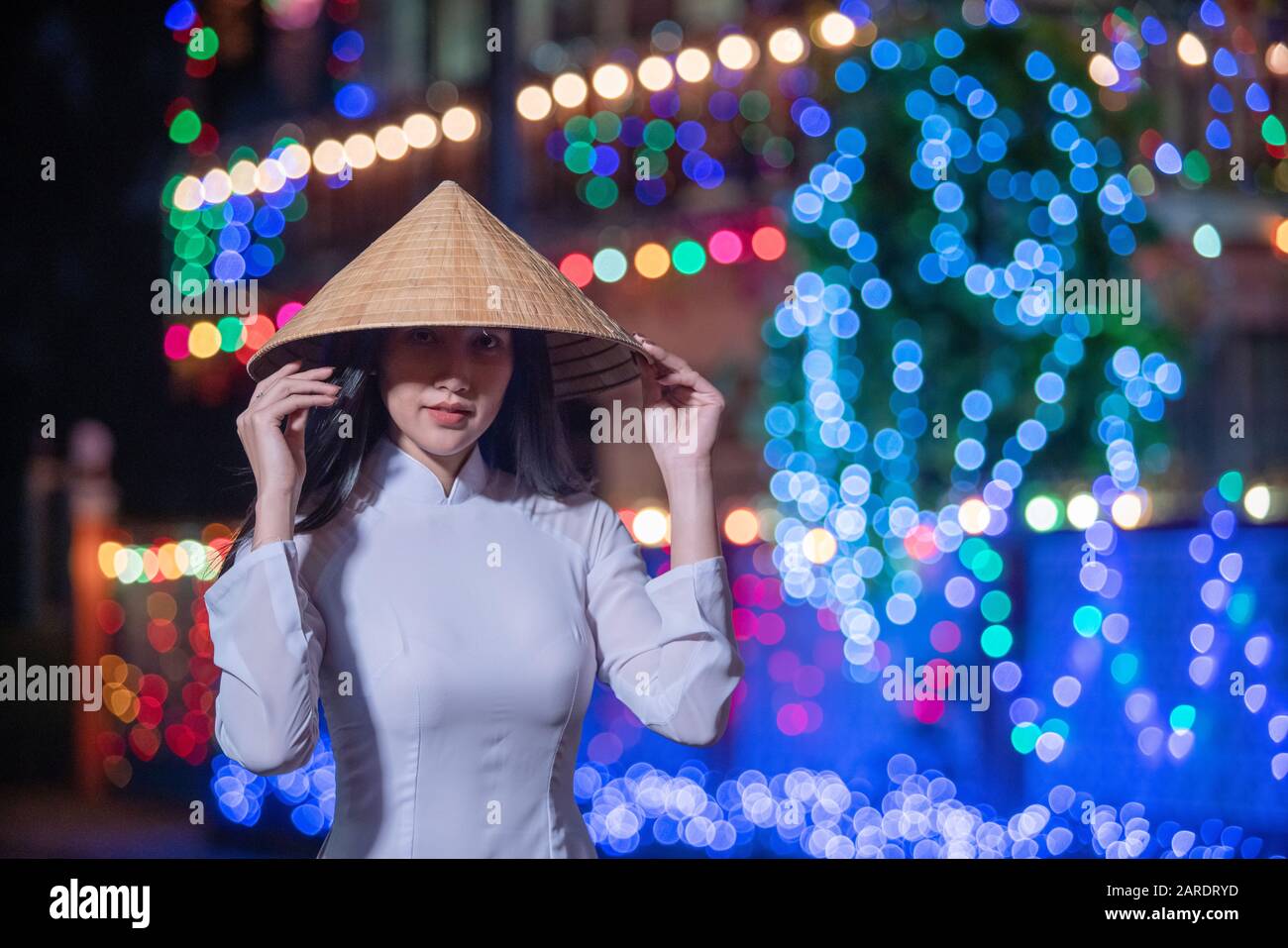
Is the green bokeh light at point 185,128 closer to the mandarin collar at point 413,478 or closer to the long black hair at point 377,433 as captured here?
the long black hair at point 377,433

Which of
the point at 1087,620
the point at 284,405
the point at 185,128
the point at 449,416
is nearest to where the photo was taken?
the point at 284,405

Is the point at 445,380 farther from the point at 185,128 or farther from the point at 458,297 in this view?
the point at 185,128

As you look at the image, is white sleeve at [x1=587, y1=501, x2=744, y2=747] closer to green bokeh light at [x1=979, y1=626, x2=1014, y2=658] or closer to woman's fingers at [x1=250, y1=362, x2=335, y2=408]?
woman's fingers at [x1=250, y1=362, x2=335, y2=408]

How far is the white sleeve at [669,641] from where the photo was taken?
6.67ft

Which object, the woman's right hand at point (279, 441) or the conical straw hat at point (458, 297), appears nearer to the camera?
the woman's right hand at point (279, 441)

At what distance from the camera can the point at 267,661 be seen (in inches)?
73.9

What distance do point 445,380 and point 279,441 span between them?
0.28 metres

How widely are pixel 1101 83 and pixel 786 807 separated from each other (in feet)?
6.57

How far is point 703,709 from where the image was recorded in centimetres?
203

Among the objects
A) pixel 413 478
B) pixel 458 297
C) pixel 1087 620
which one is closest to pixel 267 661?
pixel 413 478

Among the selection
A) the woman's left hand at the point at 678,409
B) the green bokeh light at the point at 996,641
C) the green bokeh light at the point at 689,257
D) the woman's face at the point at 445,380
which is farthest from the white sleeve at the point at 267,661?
the green bokeh light at the point at 996,641

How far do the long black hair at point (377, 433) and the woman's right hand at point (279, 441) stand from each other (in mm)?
71
